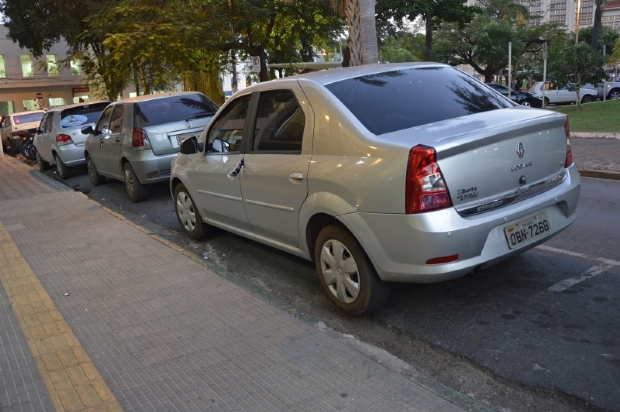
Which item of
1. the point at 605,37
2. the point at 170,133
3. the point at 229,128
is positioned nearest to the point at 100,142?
the point at 170,133

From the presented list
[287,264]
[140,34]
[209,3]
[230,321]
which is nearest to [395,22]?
[209,3]

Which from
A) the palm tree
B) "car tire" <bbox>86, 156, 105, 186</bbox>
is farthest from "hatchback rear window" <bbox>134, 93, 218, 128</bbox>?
the palm tree

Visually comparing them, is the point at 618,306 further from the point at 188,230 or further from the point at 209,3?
the point at 209,3

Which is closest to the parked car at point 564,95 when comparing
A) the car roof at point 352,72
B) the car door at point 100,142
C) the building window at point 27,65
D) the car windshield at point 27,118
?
the car windshield at point 27,118

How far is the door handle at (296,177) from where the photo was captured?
4.76 m

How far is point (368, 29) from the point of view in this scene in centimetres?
1205

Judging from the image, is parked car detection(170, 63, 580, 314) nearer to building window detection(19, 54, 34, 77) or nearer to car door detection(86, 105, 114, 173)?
car door detection(86, 105, 114, 173)

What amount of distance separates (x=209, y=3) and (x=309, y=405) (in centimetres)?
1710

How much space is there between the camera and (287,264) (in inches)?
245

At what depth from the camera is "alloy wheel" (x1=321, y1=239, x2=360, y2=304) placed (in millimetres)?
4488

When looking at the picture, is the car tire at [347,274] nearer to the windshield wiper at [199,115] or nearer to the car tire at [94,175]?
the windshield wiper at [199,115]

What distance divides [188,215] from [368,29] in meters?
6.46

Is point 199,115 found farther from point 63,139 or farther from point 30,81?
point 30,81

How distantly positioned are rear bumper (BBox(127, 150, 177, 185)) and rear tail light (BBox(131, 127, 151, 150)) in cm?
8
